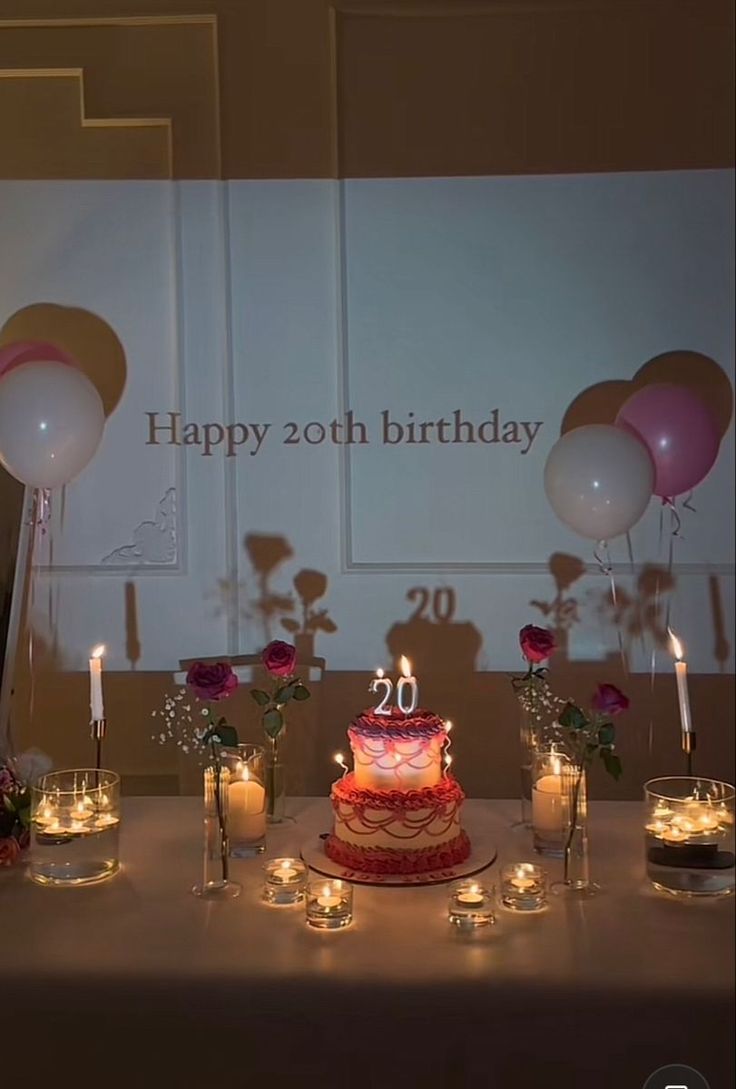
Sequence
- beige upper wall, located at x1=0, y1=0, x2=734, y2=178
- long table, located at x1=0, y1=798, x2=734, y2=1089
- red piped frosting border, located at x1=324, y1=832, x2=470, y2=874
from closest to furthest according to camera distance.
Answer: long table, located at x1=0, y1=798, x2=734, y2=1089 < red piped frosting border, located at x1=324, y1=832, x2=470, y2=874 < beige upper wall, located at x1=0, y1=0, x2=734, y2=178

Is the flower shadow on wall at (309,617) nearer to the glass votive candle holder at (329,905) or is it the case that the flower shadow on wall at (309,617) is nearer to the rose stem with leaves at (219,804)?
the rose stem with leaves at (219,804)

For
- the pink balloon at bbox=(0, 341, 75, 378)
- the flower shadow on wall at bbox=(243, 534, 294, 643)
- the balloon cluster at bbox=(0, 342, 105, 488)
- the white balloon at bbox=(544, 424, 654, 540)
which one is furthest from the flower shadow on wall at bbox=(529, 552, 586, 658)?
the pink balloon at bbox=(0, 341, 75, 378)

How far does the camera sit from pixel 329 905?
5.74ft

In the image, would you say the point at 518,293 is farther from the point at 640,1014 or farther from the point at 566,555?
the point at 640,1014

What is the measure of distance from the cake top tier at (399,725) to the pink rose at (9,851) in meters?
0.65

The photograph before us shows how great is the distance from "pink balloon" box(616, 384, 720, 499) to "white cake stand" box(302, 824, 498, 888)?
1.13 metres

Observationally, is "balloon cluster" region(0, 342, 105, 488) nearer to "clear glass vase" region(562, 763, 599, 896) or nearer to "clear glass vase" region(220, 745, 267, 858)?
"clear glass vase" region(220, 745, 267, 858)

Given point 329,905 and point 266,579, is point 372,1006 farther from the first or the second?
point 266,579

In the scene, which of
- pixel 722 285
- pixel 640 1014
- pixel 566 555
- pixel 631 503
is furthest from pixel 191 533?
pixel 640 1014

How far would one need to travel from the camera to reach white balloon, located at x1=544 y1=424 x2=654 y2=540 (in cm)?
264

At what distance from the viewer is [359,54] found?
10.2 ft

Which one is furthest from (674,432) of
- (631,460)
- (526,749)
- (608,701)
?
(608,701)

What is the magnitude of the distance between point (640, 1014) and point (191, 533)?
2019 millimetres

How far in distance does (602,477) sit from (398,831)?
1.06 metres
